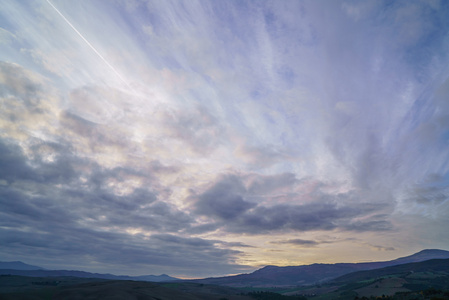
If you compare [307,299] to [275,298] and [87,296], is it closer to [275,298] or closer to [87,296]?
[275,298]

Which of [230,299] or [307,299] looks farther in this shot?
[307,299]

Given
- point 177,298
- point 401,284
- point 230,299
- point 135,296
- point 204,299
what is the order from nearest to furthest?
1. point 135,296
2. point 177,298
3. point 204,299
4. point 230,299
5. point 401,284

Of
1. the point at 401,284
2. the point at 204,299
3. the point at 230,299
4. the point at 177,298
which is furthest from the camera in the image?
the point at 401,284

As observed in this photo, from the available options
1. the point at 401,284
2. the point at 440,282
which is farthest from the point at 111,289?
the point at 440,282

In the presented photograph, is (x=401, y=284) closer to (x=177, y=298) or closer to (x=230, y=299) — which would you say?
(x=230, y=299)

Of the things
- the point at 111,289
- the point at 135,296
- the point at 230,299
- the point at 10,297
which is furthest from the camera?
the point at 230,299

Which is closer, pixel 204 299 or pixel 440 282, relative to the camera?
pixel 204 299

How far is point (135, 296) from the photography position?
4021 inches

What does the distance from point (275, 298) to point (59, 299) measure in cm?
13879

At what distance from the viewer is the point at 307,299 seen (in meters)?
176

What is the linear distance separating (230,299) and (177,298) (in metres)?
48.0

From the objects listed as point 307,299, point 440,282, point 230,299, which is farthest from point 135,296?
point 440,282

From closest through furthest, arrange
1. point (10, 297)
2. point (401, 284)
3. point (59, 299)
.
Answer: point (10, 297) → point (59, 299) → point (401, 284)

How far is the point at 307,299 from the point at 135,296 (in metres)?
130
